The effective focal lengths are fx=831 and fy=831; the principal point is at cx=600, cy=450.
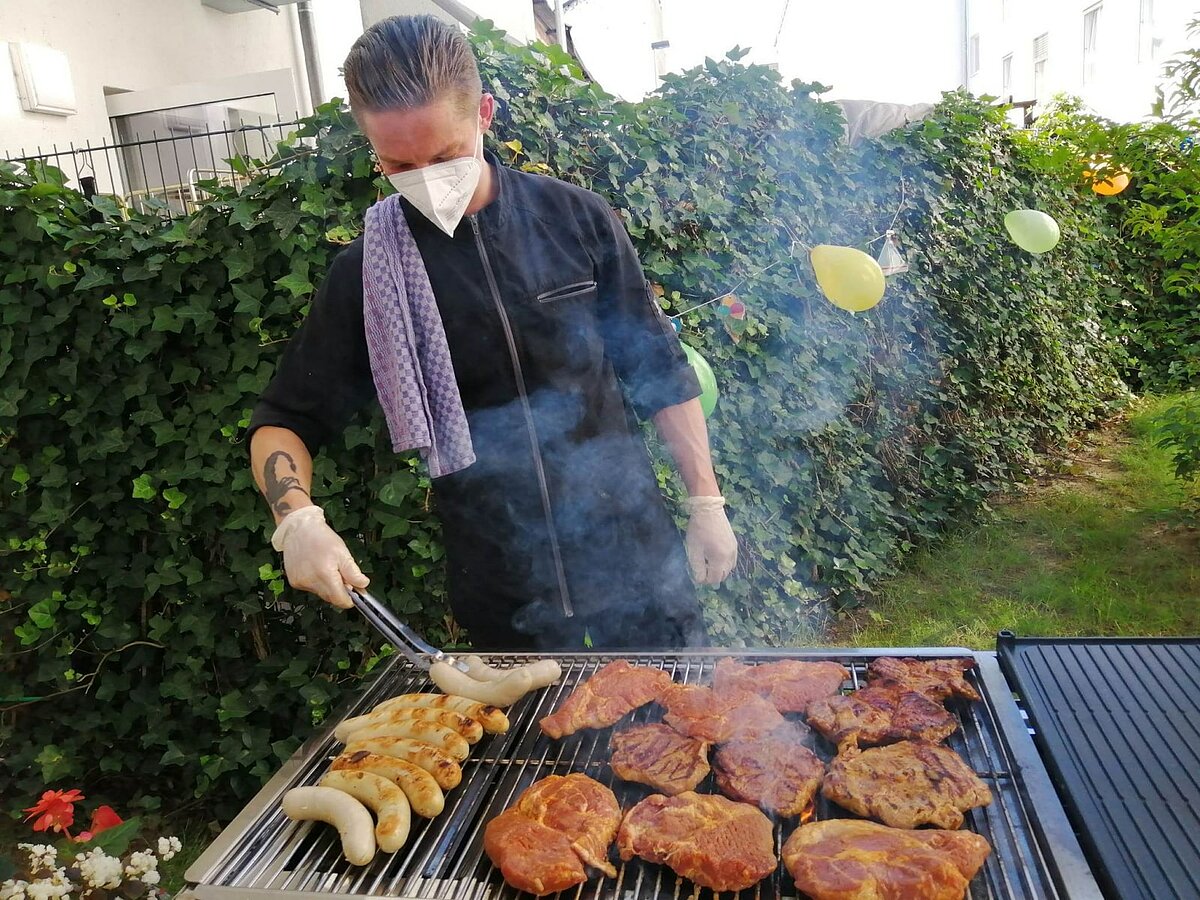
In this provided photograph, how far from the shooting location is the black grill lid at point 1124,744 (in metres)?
1.33

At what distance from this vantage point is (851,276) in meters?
4.02

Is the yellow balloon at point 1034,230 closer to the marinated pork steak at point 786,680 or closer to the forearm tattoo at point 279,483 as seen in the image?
the marinated pork steak at point 786,680

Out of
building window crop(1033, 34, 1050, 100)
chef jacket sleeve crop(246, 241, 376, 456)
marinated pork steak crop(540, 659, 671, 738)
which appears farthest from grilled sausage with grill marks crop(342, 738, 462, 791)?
building window crop(1033, 34, 1050, 100)

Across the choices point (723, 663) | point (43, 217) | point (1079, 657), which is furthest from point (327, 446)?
point (1079, 657)

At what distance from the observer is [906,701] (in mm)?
1862

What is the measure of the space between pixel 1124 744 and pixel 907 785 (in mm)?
452

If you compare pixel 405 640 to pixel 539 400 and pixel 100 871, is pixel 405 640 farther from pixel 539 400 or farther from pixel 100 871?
pixel 100 871

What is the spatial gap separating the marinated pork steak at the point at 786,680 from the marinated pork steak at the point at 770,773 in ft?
0.45

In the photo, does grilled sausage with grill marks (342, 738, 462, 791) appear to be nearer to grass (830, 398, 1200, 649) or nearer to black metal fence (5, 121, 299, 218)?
grass (830, 398, 1200, 649)

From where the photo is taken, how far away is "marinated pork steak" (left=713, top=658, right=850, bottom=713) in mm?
1952

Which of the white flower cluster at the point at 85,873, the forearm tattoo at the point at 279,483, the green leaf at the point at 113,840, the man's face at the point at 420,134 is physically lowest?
the green leaf at the point at 113,840

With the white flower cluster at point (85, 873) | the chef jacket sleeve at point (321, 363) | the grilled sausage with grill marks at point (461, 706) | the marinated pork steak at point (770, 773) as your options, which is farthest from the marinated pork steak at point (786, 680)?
the white flower cluster at point (85, 873)

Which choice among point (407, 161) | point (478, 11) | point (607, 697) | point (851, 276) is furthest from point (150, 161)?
point (607, 697)

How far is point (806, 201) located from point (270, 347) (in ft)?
11.5
